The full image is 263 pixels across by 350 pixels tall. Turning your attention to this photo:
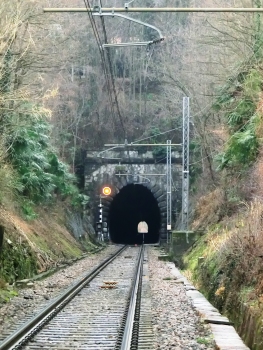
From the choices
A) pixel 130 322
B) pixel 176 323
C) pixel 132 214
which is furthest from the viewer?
pixel 132 214

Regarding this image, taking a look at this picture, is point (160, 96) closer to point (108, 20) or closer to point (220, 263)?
point (108, 20)

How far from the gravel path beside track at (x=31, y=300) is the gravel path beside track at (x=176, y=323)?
85.2 inches

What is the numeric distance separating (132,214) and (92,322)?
161 ft

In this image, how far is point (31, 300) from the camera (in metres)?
12.7

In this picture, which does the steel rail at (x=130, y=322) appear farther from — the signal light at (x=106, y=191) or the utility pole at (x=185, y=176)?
the signal light at (x=106, y=191)

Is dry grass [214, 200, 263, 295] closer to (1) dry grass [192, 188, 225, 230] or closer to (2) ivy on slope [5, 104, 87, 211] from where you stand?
(2) ivy on slope [5, 104, 87, 211]

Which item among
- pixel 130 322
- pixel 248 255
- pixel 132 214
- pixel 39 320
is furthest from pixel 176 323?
pixel 132 214

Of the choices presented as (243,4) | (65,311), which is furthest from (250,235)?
(243,4)

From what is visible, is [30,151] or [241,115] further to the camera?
[30,151]

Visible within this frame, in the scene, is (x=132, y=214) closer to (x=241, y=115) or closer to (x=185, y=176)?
(x=185, y=176)

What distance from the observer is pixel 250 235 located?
11.0 m

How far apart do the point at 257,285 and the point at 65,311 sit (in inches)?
137

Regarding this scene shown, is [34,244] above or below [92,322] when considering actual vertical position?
above

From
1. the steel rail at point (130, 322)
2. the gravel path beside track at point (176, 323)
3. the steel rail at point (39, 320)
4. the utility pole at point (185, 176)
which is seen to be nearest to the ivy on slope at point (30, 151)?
the steel rail at point (39, 320)
